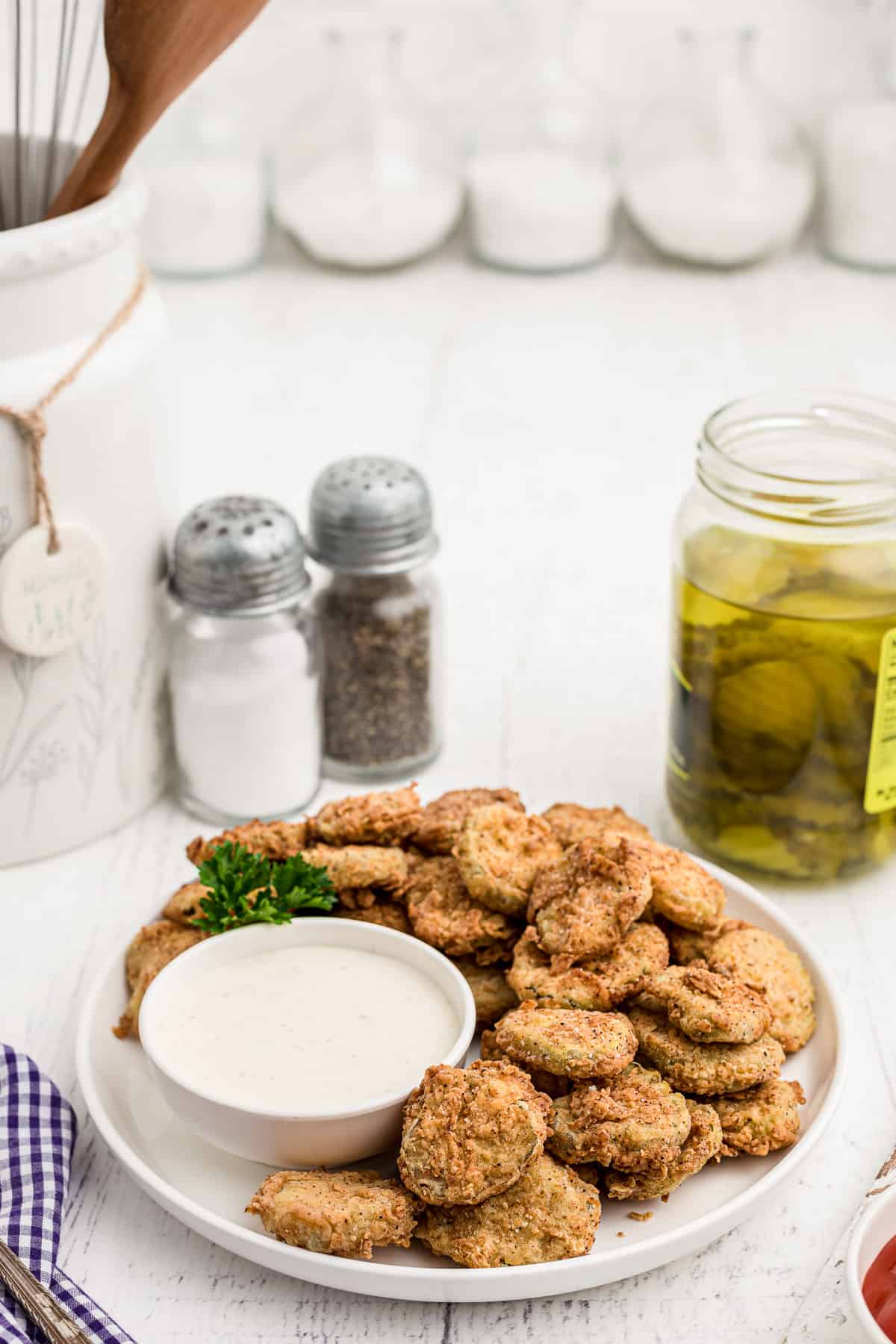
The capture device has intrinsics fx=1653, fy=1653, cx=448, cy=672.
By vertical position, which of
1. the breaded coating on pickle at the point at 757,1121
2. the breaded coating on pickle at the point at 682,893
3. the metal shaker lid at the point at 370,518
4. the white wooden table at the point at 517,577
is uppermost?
the metal shaker lid at the point at 370,518

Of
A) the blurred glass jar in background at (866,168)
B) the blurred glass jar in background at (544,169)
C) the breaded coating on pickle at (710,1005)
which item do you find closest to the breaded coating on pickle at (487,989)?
the breaded coating on pickle at (710,1005)

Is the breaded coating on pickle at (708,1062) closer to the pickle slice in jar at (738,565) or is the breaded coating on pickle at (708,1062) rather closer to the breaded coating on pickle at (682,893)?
the breaded coating on pickle at (682,893)

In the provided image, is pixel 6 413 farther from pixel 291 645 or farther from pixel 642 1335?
pixel 642 1335

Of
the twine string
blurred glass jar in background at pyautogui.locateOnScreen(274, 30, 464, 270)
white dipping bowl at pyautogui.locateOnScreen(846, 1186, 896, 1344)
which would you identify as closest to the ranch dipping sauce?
white dipping bowl at pyautogui.locateOnScreen(846, 1186, 896, 1344)

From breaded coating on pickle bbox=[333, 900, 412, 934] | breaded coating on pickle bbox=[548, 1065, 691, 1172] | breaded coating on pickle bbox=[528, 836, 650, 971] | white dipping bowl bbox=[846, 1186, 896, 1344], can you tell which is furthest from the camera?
breaded coating on pickle bbox=[333, 900, 412, 934]

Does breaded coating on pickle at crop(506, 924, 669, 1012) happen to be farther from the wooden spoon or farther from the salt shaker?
the wooden spoon
